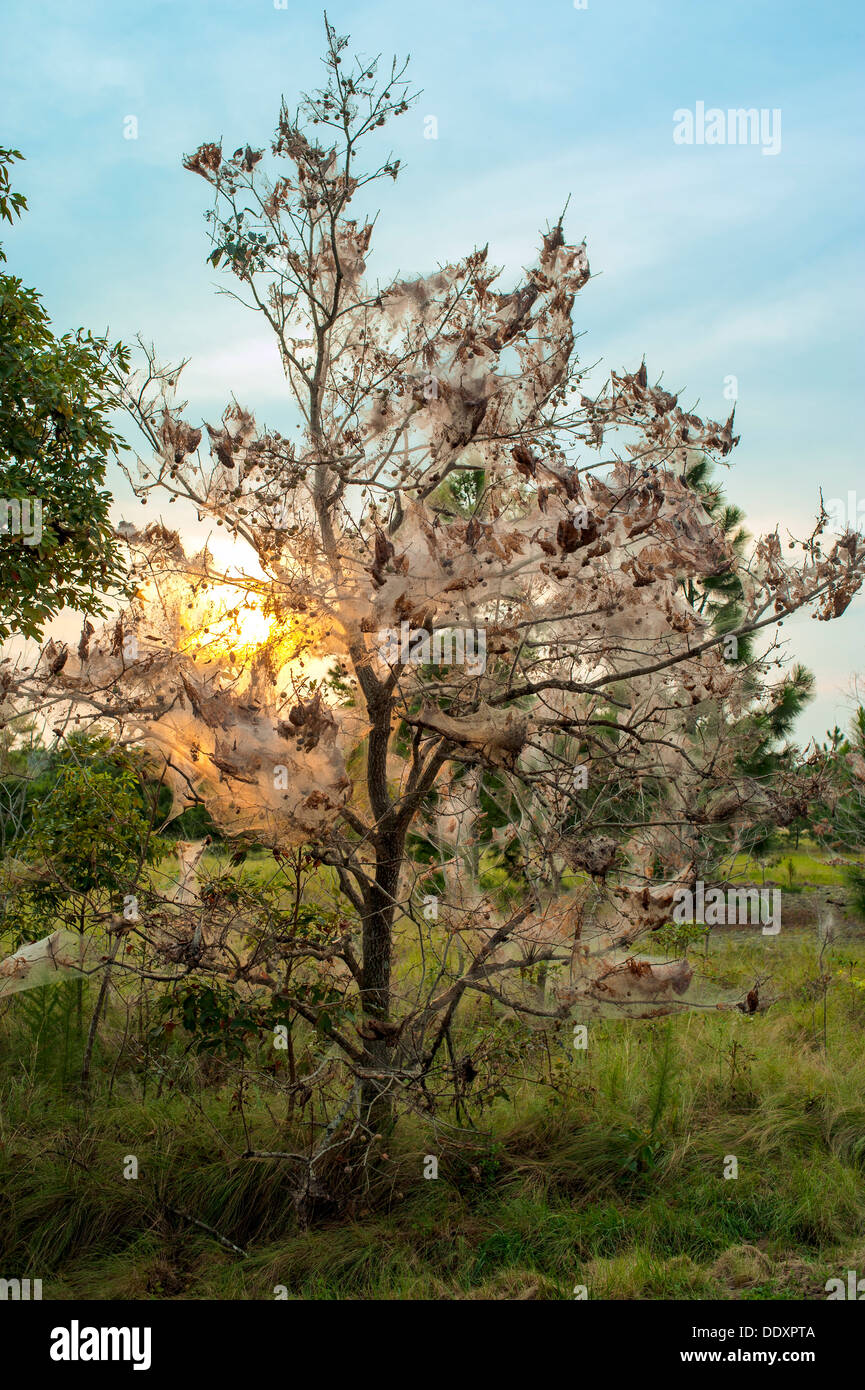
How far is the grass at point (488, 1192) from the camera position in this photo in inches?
187

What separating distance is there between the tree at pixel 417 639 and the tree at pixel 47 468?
4.58 ft

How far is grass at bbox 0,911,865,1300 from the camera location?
187 inches

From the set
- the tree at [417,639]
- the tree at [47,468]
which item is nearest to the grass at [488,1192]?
→ the tree at [417,639]

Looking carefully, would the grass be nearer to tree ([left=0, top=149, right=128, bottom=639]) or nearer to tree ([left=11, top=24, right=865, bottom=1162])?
tree ([left=11, top=24, right=865, bottom=1162])

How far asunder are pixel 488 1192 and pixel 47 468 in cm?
514

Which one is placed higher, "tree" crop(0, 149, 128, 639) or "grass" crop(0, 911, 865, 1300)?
"tree" crop(0, 149, 128, 639)

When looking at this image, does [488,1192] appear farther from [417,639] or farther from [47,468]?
[47,468]

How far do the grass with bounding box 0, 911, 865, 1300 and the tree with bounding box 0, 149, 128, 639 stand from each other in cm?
277

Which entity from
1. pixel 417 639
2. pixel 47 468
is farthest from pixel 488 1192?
pixel 47 468

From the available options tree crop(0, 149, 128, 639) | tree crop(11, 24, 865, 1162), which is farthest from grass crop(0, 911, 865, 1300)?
tree crop(0, 149, 128, 639)

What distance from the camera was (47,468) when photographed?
673 cm

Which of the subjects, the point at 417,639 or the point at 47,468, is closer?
the point at 417,639

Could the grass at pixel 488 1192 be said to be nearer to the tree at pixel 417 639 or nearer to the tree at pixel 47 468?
the tree at pixel 417 639

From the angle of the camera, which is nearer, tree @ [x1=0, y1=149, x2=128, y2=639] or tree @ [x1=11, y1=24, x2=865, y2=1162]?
tree @ [x1=11, y1=24, x2=865, y2=1162]
